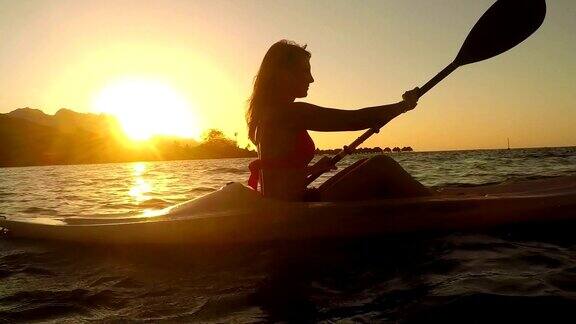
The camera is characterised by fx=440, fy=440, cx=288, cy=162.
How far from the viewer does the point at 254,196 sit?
3629mm

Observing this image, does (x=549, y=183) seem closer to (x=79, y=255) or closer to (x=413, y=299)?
(x=413, y=299)

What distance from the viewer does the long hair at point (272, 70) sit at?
139 inches

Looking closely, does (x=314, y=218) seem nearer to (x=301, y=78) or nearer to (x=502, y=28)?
(x=301, y=78)

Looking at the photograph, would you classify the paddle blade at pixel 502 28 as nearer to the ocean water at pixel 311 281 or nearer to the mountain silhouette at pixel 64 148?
the ocean water at pixel 311 281

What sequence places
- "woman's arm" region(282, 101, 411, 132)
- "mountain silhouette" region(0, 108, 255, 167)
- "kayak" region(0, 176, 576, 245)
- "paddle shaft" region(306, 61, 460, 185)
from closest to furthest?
1. "woman's arm" region(282, 101, 411, 132)
2. "kayak" region(0, 176, 576, 245)
3. "paddle shaft" region(306, 61, 460, 185)
4. "mountain silhouette" region(0, 108, 255, 167)

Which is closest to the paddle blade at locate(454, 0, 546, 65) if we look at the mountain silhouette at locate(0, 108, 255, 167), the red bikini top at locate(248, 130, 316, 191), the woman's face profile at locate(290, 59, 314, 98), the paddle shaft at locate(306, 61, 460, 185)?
the paddle shaft at locate(306, 61, 460, 185)

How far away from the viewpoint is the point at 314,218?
3.42 metres

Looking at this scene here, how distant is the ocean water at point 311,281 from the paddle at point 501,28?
2090 mm

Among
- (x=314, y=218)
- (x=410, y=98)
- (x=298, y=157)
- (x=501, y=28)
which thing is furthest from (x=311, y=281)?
(x=501, y=28)

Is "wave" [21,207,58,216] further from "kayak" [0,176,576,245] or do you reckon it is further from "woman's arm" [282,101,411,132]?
"woman's arm" [282,101,411,132]

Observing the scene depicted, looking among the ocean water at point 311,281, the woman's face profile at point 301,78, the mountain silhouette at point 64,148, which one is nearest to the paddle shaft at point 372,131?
the woman's face profile at point 301,78

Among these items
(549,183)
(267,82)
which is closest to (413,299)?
(267,82)

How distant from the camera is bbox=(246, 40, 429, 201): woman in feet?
11.1

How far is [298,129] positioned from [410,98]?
1099mm
